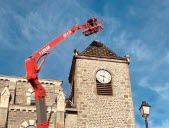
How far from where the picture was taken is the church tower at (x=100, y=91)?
25750 mm

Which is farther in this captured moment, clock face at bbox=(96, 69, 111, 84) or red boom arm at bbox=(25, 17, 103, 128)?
clock face at bbox=(96, 69, 111, 84)

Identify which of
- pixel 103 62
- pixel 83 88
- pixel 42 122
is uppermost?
pixel 103 62

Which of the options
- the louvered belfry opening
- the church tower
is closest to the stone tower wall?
the church tower

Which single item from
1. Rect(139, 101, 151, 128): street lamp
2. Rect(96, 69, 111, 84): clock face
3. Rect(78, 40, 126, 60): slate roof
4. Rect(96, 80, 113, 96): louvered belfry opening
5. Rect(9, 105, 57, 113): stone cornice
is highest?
Rect(78, 40, 126, 60): slate roof

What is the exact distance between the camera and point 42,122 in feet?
55.7

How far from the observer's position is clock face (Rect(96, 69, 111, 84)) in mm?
28062

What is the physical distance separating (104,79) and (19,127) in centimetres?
922

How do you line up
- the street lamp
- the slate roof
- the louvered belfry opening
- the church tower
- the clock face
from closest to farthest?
1. the street lamp
2. the church tower
3. the louvered belfry opening
4. the clock face
5. the slate roof

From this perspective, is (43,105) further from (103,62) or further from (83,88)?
(103,62)

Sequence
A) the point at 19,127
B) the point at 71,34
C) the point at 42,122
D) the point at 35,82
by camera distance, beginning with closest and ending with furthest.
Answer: the point at 42,122 < the point at 35,82 < the point at 19,127 < the point at 71,34

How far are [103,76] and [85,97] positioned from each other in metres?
2.92

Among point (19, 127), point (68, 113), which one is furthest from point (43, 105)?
point (68, 113)

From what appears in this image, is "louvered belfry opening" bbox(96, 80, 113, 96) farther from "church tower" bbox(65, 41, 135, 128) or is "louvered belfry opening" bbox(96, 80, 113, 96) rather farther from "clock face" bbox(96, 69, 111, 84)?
→ "clock face" bbox(96, 69, 111, 84)

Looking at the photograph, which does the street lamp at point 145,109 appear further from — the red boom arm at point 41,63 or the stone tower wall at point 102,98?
the stone tower wall at point 102,98
